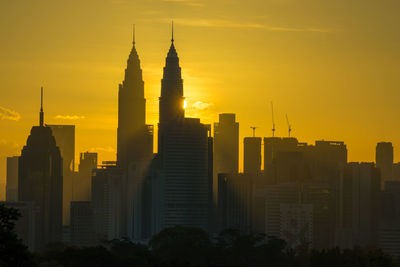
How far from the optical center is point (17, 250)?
7600 centimetres

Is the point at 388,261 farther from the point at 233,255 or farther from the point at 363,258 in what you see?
the point at 233,255

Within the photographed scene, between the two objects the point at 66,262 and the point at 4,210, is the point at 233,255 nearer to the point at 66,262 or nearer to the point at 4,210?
the point at 66,262

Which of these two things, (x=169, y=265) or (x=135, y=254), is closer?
(x=169, y=265)

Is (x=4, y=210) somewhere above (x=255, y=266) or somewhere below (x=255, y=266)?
above

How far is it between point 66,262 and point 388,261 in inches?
1666

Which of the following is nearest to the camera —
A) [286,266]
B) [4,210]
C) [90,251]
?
[4,210]

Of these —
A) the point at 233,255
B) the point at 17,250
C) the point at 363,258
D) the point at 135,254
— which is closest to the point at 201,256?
the point at 233,255

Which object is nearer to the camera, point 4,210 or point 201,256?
point 4,210

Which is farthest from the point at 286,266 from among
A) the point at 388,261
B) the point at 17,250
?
the point at 17,250

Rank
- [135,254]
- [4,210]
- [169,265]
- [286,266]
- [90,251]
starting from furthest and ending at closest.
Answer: [286,266]
[135,254]
[90,251]
[169,265]
[4,210]

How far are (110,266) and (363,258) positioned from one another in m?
36.8

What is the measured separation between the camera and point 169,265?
14475 cm

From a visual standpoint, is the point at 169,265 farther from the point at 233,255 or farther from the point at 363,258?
the point at 233,255

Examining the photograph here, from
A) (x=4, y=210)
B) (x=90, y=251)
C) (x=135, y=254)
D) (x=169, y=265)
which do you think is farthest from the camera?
(x=135, y=254)
